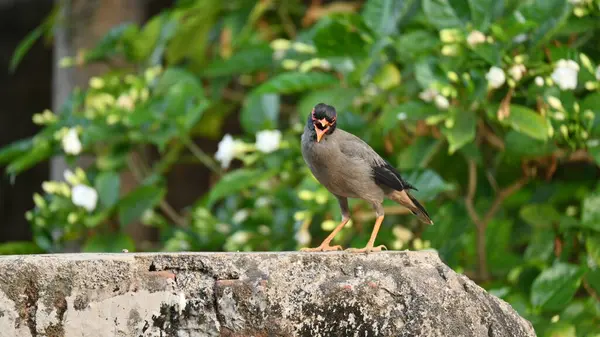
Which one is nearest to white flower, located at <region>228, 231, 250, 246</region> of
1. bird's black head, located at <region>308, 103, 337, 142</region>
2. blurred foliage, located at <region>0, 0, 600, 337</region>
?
blurred foliage, located at <region>0, 0, 600, 337</region>

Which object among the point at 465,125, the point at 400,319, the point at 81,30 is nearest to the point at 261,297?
the point at 400,319

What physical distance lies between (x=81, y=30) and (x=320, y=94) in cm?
159

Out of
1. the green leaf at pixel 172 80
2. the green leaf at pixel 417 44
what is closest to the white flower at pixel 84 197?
the green leaf at pixel 172 80

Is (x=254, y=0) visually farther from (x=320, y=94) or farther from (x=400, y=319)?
(x=400, y=319)

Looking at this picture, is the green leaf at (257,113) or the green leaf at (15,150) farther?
the green leaf at (15,150)

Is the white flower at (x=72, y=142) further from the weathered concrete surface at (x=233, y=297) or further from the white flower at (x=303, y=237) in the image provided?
the weathered concrete surface at (x=233, y=297)

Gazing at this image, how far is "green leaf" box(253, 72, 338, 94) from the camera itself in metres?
3.28

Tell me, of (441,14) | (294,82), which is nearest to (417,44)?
(441,14)

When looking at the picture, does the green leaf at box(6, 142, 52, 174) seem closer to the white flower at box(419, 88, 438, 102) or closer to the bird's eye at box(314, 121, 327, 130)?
the white flower at box(419, 88, 438, 102)

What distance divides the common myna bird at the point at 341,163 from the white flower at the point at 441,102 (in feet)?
2.27

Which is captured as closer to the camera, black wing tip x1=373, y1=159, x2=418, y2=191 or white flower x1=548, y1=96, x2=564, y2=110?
black wing tip x1=373, y1=159, x2=418, y2=191

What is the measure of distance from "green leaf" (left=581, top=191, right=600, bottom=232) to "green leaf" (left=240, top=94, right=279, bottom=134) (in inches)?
50.1

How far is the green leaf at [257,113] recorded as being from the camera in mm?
3746

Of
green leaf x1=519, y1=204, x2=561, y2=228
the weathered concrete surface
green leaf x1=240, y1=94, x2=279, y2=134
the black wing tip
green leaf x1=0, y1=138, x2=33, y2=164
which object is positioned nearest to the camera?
the weathered concrete surface
